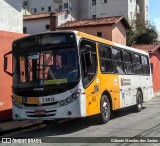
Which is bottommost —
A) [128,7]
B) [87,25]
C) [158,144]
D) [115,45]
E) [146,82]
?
[158,144]

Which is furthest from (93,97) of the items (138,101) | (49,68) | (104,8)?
(104,8)

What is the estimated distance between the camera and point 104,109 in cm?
1278

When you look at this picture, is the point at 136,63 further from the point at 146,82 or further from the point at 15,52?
the point at 15,52

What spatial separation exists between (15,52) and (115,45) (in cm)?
415

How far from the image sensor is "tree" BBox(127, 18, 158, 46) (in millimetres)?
53719

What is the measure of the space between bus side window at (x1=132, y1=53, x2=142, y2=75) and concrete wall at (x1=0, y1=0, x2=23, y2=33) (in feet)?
26.2

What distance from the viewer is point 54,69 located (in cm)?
1123

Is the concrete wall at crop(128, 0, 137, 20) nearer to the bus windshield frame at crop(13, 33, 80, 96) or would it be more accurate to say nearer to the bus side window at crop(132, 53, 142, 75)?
the bus side window at crop(132, 53, 142, 75)

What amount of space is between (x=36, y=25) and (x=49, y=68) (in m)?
35.6

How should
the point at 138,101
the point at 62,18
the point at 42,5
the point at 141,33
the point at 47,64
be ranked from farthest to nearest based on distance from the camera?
the point at 42,5 < the point at 141,33 < the point at 62,18 < the point at 138,101 < the point at 47,64

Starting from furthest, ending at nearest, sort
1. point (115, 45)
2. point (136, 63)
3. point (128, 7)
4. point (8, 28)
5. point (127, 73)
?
point (128, 7) < point (8, 28) < point (136, 63) < point (127, 73) < point (115, 45)

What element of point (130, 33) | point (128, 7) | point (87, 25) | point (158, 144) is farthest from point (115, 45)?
point (128, 7)

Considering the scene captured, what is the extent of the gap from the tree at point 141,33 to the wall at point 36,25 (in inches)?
523

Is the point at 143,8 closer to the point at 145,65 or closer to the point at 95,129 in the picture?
the point at 145,65
